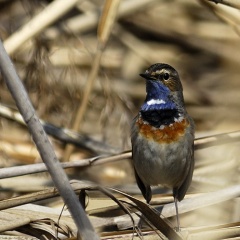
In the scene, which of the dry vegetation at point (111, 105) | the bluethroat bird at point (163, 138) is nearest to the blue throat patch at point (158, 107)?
the bluethroat bird at point (163, 138)

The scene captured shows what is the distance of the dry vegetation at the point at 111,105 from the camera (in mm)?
4219

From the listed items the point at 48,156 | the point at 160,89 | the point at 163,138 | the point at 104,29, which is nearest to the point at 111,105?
the point at 104,29

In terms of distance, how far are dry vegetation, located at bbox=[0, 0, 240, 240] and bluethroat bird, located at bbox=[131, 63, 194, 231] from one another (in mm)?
113

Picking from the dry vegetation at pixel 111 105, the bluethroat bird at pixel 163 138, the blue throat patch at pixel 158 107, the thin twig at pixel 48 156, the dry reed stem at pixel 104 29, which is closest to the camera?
the thin twig at pixel 48 156

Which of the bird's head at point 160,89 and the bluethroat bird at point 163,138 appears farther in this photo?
the bird's head at point 160,89

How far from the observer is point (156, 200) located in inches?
193

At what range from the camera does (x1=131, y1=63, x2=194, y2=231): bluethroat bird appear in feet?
15.7

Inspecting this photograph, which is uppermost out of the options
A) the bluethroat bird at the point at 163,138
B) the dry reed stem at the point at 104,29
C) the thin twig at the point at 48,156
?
the dry reed stem at the point at 104,29

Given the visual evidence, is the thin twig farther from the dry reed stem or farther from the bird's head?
the dry reed stem

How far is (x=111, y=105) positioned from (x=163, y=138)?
1489mm

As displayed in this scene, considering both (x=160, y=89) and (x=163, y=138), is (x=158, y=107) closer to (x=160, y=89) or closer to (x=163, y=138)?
(x=160, y=89)

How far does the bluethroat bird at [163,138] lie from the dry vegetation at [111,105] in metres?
0.11

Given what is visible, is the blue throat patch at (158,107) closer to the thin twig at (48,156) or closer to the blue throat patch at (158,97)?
the blue throat patch at (158,97)

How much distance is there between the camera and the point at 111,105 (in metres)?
6.22
